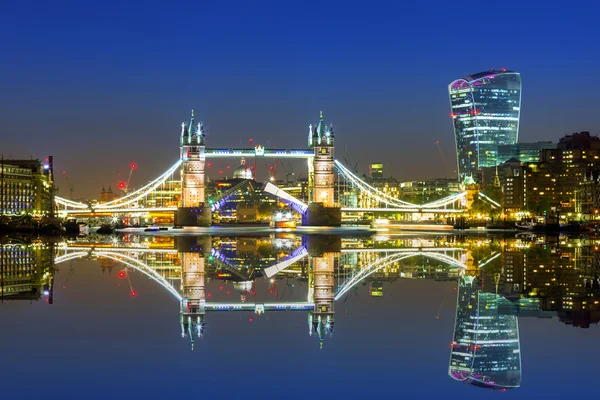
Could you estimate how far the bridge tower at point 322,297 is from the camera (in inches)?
709

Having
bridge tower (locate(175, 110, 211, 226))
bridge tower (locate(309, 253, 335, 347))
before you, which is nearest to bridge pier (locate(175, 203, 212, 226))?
bridge tower (locate(175, 110, 211, 226))

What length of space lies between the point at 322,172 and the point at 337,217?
21.7 ft

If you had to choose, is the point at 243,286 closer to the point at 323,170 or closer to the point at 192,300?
the point at 192,300

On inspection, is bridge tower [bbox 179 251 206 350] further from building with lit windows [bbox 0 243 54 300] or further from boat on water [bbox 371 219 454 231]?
boat on water [bbox 371 219 454 231]

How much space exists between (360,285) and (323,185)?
10074 cm

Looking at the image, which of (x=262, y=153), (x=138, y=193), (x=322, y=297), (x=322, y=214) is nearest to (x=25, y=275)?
(x=322, y=297)

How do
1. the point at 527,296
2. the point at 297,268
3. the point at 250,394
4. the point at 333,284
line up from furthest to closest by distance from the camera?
the point at 297,268 < the point at 333,284 < the point at 527,296 < the point at 250,394

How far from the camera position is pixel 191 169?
13125 cm

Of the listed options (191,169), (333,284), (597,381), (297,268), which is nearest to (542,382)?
(597,381)

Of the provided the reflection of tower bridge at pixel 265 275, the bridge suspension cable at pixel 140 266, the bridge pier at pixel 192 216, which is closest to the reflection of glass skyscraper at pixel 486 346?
the reflection of tower bridge at pixel 265 275

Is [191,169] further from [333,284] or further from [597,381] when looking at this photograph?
[597,381]

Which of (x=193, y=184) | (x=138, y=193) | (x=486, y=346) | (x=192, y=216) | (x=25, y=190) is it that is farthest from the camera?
(x=138, y=193)

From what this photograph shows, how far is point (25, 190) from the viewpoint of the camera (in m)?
133

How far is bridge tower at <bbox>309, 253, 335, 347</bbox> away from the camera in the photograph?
18.0 meters
